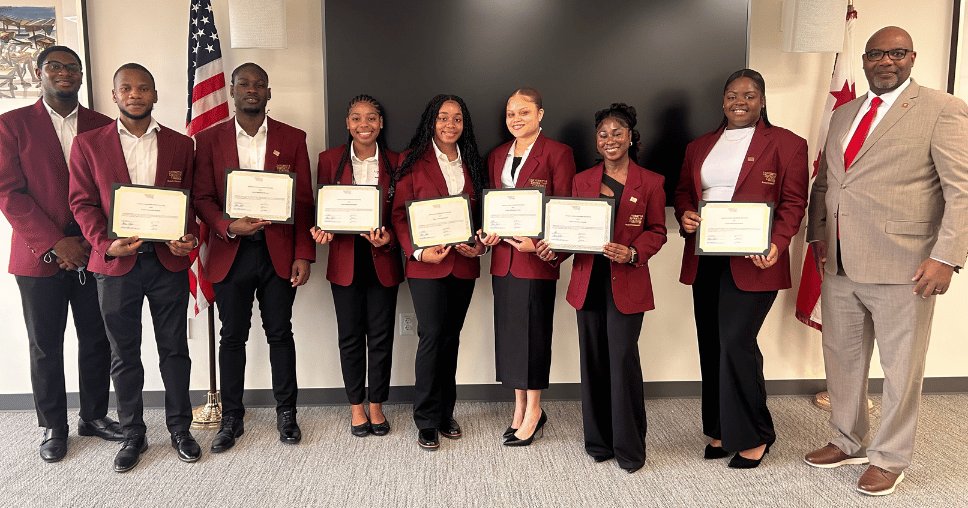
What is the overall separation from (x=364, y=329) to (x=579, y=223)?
1.30 m

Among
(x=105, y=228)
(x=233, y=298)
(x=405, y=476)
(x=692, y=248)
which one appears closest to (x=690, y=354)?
(x=692, y=248)

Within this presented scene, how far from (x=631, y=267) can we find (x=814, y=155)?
1.74 metres

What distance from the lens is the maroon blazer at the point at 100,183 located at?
2545mm

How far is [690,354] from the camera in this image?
362 cm

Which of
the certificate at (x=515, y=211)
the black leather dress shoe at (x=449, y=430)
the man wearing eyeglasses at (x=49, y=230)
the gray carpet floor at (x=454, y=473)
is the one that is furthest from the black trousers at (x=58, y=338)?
the certificate at (x=515, y=211)

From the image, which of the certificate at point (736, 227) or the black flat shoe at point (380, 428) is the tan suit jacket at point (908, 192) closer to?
the certificate at point (736, 227)

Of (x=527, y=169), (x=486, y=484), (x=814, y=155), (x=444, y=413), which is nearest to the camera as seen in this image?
(x=486, y=484)

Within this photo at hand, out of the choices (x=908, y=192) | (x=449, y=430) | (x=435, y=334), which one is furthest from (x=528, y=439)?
(x=908, y=192)

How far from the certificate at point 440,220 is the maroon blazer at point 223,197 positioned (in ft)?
2.06

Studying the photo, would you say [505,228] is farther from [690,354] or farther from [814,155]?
[814,155]

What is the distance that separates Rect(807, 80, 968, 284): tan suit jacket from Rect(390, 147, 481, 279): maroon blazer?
1.72 meters

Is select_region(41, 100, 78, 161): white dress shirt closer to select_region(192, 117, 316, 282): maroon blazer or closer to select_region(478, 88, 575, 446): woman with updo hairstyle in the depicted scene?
select_region(192, 117, 316, 282): maroon blazer

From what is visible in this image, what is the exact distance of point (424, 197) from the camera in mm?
2807

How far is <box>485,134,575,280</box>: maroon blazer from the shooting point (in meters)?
2.73
